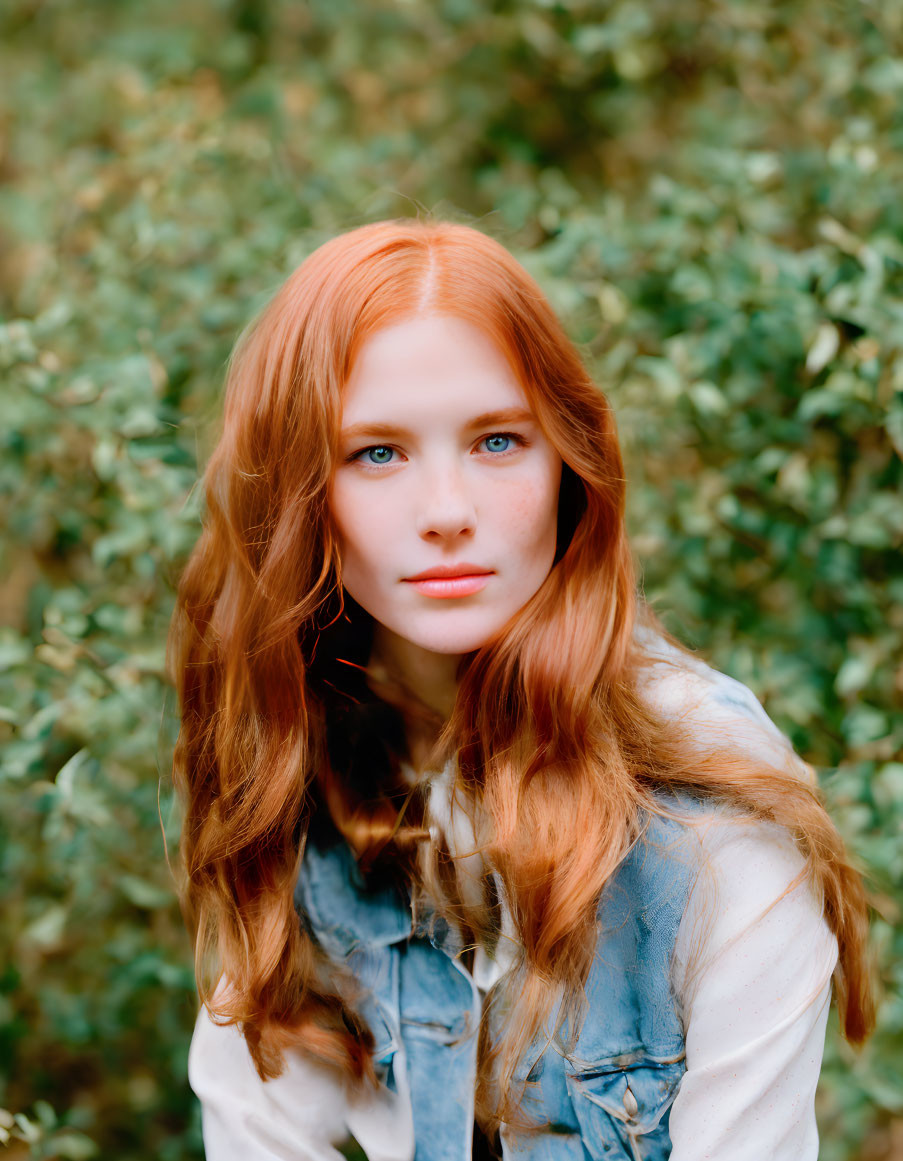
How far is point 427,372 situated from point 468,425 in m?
0.07

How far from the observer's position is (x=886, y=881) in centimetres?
179

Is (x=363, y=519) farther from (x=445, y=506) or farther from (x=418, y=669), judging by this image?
(x=418, y=669)

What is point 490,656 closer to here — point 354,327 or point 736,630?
point 354,327

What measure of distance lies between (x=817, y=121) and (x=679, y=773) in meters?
1.64

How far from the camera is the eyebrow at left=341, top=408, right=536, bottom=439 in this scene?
3.73ft

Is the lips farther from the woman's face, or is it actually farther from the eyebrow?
the eyebrow

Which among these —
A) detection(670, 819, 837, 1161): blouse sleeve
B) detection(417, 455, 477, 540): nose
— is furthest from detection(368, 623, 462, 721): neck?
detection(670, 819, 837, 1161): blouse sleeve

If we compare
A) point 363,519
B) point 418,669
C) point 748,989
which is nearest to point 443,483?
point 363,519

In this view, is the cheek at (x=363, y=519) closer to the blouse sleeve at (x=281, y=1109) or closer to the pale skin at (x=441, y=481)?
the pale skin at (x=441, y=481)

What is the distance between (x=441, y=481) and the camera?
1.13m

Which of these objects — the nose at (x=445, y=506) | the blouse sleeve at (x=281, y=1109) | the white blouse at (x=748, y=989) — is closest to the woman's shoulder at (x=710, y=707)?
the white blouse at (x=748, y=989)

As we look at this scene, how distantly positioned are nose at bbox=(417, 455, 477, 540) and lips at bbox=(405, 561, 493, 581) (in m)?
0.03

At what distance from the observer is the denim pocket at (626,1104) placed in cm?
123

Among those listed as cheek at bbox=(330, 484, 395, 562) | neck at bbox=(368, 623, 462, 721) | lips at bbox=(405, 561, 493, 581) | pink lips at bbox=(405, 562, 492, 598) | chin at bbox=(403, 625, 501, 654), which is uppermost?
cheek at bbox=(330, 484, 395, 562)
